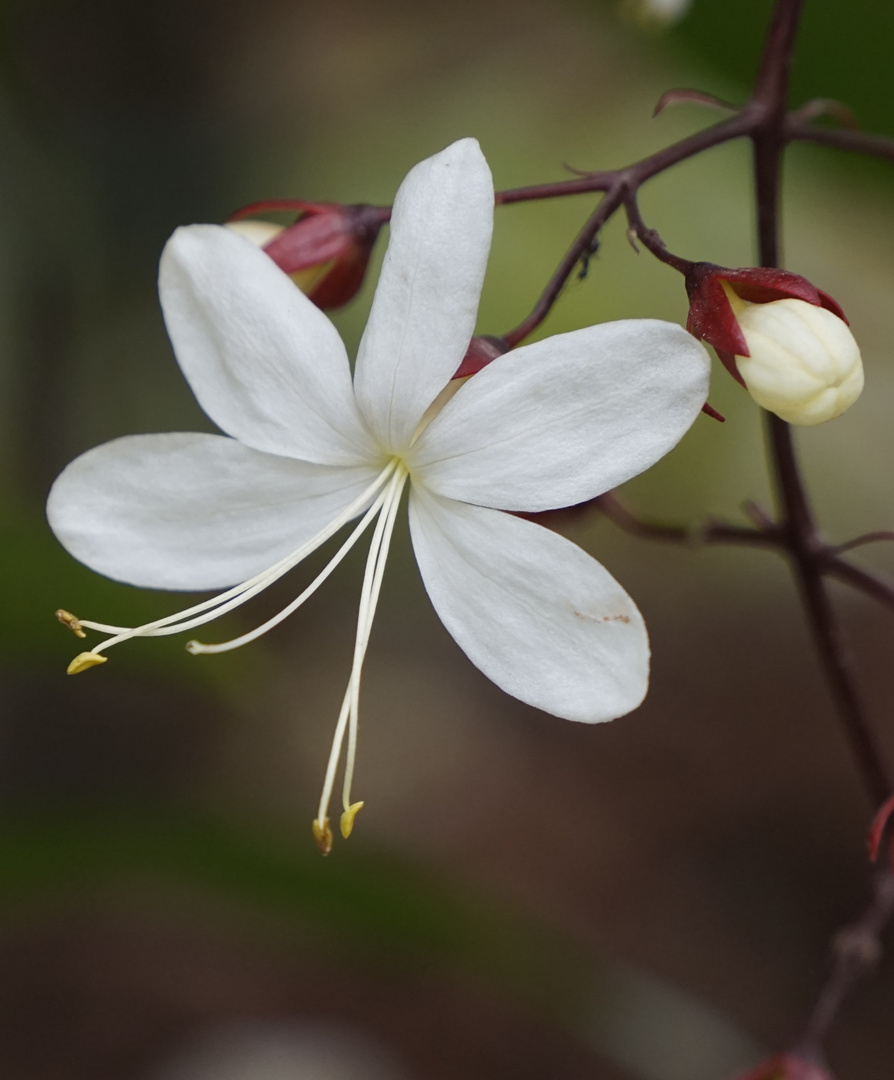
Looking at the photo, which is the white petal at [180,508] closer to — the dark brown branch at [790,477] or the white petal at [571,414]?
the white petal at [571,414]

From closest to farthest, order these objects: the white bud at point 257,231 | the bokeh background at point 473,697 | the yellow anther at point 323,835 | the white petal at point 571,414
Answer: the white petal at point 571,414
the yellow anther at point 323,835
the white bud at point 257,231
the bokeh background at point 473,697

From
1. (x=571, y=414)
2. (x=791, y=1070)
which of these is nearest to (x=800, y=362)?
(x=571, y=414)

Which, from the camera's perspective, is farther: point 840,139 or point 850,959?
point 850,959

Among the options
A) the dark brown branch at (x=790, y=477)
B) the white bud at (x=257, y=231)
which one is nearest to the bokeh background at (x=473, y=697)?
the dark brown branch at (x=790, y=477)

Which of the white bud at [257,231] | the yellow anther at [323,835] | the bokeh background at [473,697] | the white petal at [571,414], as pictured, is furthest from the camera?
the bokeh background at [473,697]

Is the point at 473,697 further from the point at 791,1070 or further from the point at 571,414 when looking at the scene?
the point at 571,414

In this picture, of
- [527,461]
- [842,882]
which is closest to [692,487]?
[842,882]
